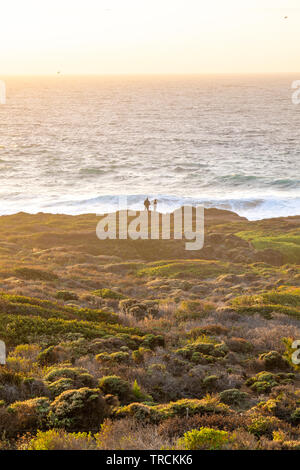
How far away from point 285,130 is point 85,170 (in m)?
67.5

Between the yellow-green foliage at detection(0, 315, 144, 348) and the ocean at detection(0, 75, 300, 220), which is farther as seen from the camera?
the ocean at detection(0, 75, 300, 220)

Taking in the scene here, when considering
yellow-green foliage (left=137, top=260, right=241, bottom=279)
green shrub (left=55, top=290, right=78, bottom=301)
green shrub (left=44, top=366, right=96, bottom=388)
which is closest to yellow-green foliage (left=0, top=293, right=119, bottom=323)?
green shrub (left=55, top=290, right=78, bottom=301)

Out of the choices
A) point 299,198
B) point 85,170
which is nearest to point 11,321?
point 299,198

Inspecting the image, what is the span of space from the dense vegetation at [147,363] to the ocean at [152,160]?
127 ft

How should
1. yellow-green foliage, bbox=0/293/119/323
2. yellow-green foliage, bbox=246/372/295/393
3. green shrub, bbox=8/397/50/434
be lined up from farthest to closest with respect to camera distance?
yellow-green foliage, bbox=0/293/119/323, yellow-green foliage, bbox=246/372/295/393, green shrub, bbox=8/397/50/434

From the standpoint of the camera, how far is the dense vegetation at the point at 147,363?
8.05 metres

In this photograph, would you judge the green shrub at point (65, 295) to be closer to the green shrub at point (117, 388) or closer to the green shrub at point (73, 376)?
the green shrub at point (73, 376)

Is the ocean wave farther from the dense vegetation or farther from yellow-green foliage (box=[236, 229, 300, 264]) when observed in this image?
the dense vegetation

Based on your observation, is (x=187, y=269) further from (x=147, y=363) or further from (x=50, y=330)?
(x=147, y=363)

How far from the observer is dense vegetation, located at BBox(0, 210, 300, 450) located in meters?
8.05

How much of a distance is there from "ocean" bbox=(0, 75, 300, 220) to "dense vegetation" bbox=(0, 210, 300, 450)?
3868cm

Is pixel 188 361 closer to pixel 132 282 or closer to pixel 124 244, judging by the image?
pixel 132 282

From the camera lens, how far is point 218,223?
153 feet

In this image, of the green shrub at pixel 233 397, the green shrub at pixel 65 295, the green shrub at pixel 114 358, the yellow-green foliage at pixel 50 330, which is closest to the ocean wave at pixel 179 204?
the green shrub at pixel 65 295
